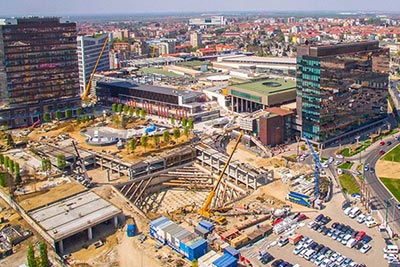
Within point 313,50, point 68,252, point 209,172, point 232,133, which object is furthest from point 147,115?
point 68,252

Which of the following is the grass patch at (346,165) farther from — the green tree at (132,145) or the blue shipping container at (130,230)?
the blue shipping container at (130,230)

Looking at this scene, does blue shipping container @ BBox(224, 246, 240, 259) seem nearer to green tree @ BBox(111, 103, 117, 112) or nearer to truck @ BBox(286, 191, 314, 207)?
truck @ BBox(286, 191, 314, 207)

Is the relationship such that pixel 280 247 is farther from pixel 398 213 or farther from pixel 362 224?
pixel 398 213

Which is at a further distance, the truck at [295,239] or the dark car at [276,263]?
the truck at [295,239]

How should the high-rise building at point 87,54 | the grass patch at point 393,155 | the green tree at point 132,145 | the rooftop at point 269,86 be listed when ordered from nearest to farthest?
the grass patch at point 393,155
the green tree at point 132,145
the rooftop at point 269,86
the high-rise building at point 87,54

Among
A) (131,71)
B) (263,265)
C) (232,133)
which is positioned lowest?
(263,265)

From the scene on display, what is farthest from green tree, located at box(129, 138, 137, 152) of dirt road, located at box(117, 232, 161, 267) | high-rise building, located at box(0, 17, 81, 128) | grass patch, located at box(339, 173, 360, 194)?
grass patch, located at box(339, 173, 360, 194)

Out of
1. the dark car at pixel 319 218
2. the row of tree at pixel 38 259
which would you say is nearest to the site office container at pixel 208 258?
the row of tree at pixel 38 259
